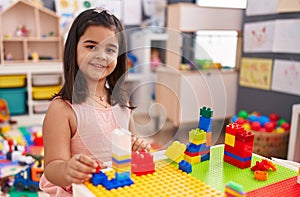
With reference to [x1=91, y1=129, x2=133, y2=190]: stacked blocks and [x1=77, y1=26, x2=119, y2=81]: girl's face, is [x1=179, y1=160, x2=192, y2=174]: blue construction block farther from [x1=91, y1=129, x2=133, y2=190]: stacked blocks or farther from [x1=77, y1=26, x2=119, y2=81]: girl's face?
[x1=77, y1=26, x2=119, y2=81]: girl's face

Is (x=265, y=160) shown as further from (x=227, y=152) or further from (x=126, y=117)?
(x=126, y=117)

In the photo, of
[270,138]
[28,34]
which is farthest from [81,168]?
[28,34]

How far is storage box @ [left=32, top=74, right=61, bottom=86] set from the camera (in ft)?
8.46

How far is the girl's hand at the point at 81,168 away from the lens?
1.65 ft

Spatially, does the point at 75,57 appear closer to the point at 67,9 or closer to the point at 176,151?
the point at 176,151

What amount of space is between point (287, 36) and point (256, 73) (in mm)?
382

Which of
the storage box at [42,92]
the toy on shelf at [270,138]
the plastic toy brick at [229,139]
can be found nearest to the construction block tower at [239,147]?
the plastic toy brick at [229,139]

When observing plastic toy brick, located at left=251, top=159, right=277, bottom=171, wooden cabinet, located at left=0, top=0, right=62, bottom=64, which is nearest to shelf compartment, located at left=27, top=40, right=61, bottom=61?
wooden cabinet, located at left=0, top=0, right=62, bottom=64

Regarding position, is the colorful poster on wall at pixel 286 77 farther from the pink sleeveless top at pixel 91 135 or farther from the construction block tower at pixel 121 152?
the construction block tower at pixel 121 152

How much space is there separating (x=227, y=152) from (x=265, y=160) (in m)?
0.07

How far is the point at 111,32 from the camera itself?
654mm

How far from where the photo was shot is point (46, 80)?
262cm

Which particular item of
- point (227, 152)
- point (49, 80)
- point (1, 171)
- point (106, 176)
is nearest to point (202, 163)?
point (227, 152)

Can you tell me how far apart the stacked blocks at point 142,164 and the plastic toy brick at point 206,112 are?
0.43ft
